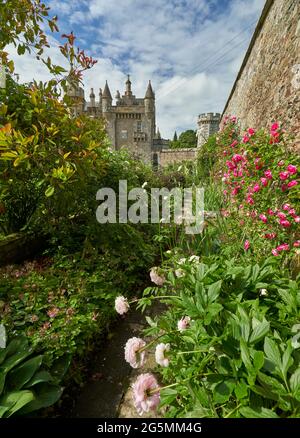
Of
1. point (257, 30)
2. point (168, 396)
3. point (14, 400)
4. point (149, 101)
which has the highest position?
point (149, 101)

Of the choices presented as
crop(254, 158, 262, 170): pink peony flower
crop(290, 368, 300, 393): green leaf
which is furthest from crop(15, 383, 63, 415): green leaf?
crop(254, 158, 262, 170): pink peony flower

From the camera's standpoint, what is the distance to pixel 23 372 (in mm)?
1096

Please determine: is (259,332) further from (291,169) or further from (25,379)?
(291,169)

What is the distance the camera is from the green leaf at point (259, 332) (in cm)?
76

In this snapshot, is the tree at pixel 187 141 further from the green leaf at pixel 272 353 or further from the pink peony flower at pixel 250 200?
the green leaf at pixel 272 353

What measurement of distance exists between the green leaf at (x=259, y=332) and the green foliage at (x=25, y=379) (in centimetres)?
103

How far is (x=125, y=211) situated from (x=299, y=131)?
81.7 inches

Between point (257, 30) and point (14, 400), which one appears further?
point (257, 30)

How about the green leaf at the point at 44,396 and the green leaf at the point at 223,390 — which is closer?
the green leaf at the point at 223,390

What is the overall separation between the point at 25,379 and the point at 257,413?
110cm

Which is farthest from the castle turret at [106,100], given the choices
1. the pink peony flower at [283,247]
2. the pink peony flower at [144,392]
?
the pink peony flower at [144,392]

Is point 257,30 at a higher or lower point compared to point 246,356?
higher

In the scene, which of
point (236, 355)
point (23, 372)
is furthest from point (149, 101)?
point (236, 355)
